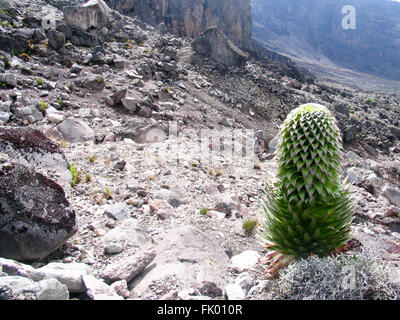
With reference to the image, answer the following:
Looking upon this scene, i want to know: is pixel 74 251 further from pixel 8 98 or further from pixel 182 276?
pixel 8 98

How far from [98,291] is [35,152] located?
3572mm

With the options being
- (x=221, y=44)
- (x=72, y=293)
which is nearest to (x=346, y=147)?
(x=221, y=44)

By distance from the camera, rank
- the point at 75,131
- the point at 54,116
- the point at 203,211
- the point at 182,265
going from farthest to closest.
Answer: the point at 54,116 → the point at 75,131 → the point at 203,211 → the point at 182,265

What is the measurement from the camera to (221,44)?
2603cm

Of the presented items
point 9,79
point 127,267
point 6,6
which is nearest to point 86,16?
point 6,6

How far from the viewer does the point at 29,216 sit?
147 inches

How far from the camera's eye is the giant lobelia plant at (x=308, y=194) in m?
3.13

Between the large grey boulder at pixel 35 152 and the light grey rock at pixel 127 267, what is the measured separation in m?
2.39

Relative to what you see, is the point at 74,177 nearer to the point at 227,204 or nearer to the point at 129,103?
the point at 227,204

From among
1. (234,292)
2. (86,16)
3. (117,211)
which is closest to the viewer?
(234,292)

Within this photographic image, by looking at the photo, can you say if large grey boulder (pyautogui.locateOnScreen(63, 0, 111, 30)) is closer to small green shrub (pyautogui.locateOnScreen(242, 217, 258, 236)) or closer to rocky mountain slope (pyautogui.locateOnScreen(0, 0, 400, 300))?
rocky mountain slope (pyautogui.locateOnScreen(0, 0, 400, 300))

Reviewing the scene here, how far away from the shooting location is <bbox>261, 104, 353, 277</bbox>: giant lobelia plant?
10.3ft
